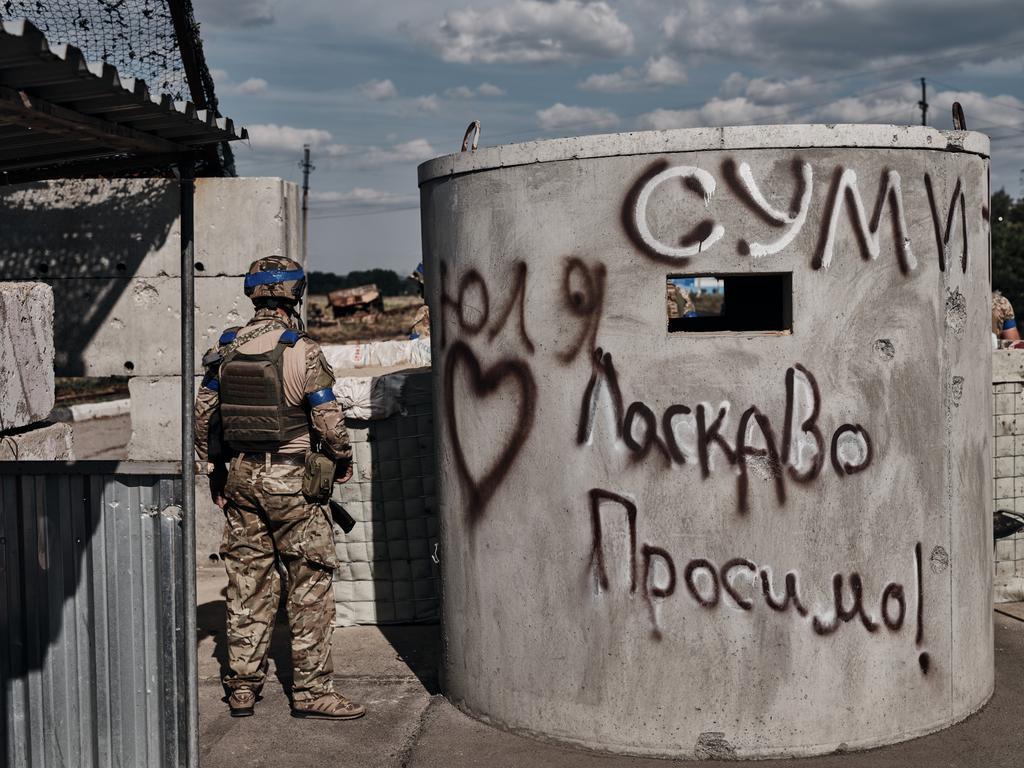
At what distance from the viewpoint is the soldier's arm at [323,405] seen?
491cm

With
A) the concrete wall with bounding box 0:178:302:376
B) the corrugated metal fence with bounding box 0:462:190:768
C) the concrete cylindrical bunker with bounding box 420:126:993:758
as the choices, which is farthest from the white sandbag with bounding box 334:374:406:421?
the corrugated metal fence with bounding box 0:462:190:768

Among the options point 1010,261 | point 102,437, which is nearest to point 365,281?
point 1010,261

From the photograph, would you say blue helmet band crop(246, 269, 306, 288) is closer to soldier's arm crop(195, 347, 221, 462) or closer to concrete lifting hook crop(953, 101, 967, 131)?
soldier's arm crop(195, 347, 221, 462)

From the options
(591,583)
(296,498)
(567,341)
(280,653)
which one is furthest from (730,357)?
(280,653)

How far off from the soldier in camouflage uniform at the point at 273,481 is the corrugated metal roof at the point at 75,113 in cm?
124

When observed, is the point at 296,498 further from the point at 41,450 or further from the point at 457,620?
the point at 41,450

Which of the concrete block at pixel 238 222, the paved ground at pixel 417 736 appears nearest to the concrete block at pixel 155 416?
the concrete block at pixel 238 222

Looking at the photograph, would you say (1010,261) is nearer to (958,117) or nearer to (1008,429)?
(1008,429)

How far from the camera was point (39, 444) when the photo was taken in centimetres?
583

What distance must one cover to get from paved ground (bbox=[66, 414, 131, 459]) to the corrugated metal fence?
8.09m

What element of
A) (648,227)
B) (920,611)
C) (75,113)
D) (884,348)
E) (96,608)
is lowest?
(920,611)

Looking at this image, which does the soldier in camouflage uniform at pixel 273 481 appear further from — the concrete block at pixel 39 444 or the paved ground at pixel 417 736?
the concrete block at pixel 39 444

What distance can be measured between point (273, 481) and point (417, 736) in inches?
47.3

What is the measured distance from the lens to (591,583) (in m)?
4.48
